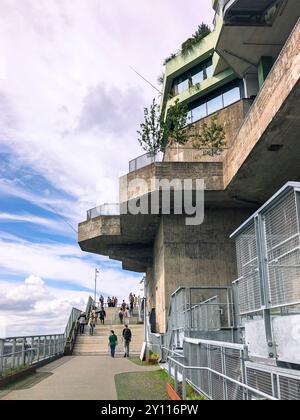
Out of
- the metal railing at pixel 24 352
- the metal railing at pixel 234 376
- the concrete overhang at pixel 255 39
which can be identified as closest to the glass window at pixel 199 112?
the concrete overhang at pixel 255 39

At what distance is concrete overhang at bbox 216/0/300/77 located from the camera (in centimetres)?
1973

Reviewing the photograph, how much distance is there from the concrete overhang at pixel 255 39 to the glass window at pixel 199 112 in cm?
549

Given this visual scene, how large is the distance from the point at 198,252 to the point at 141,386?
1089 centimetres

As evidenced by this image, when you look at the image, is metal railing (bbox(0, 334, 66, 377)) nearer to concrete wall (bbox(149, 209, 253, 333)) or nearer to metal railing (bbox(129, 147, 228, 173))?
concrete wall (bbox(149, 209, 253, 333))

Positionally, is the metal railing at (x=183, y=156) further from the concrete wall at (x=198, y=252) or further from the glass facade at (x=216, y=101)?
the glass facade at (x=216, y=101)

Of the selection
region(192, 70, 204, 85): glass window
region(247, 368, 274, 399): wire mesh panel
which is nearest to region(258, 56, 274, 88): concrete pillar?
region(192, 70, 204, 85): glass window

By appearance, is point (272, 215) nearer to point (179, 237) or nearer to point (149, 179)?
point (149, 179)

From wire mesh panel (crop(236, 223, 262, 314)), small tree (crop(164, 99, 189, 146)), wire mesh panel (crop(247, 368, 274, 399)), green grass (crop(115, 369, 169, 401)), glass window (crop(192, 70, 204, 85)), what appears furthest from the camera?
glass window (crop(192, 70, 204, 85))

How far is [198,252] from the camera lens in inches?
850

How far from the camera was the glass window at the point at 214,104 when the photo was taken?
29.1 m

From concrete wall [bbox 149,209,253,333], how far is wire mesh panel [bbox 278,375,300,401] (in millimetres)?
16399

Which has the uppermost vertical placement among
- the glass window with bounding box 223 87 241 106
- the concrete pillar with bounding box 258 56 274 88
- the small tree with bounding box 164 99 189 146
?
the glass window with bounding box 223 87 241 106

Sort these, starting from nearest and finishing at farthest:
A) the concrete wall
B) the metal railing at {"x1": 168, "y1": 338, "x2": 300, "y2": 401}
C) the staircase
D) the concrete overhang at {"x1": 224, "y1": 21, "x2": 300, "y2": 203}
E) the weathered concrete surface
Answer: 1. the metal railing at {"x1": 168, "y1": 338, "x2": 300, "y2": 401}
2. the concrete overhang at {"x1": 224, "y1": 21, "x2": 300, "y2": 203}
3. the weathered concrete surface
4. the concrete wall
5. the staircase

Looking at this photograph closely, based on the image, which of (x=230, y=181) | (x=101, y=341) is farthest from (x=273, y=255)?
(x=101, y=341)
